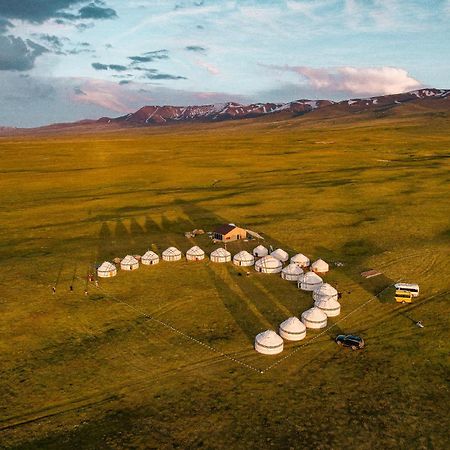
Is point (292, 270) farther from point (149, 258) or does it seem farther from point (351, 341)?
point (149, 258)

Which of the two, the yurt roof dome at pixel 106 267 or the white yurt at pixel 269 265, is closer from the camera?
the yurt roof dome at pixel 106 267

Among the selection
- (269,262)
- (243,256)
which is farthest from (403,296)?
(243,256)

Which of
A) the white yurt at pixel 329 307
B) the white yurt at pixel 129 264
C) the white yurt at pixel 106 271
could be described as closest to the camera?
the white yurt at pixel 329 307

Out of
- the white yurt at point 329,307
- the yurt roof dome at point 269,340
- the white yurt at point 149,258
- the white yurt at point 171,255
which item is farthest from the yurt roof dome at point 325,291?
the white yurt at point 149,258

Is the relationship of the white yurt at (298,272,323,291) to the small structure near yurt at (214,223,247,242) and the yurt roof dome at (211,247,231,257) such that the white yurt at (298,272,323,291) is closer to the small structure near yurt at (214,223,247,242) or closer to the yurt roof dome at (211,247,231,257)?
the yurt roof dome at (211,247,231,257)

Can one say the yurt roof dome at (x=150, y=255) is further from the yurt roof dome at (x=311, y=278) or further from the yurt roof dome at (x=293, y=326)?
the yurt roof dome at (x=293, y=326)

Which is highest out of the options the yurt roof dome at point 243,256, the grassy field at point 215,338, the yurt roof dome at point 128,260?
the yurt roof dome at point 128,260
